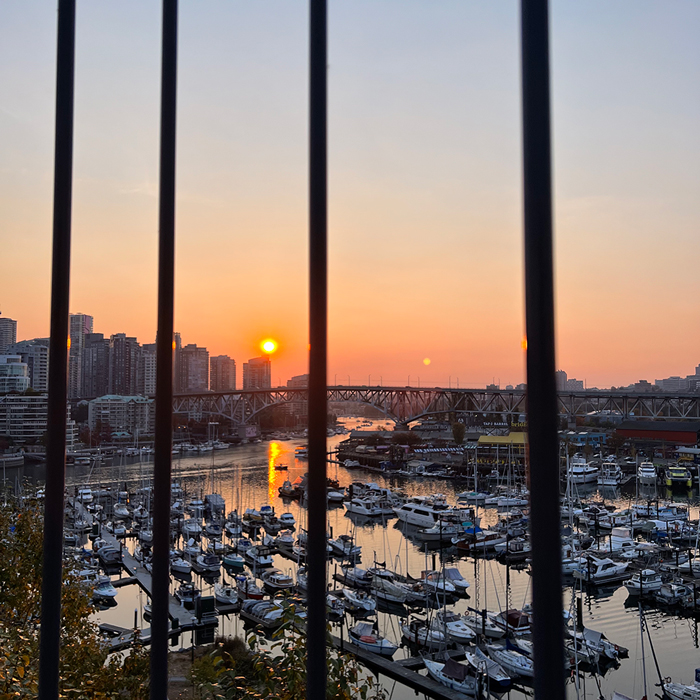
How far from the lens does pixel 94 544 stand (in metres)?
10.9

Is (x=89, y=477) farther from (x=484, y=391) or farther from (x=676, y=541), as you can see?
(x=676, y=541)

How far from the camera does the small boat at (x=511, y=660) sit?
20.3ft

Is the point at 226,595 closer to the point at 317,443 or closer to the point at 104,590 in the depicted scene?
the point at 104,590

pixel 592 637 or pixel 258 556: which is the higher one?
pixel 592 637

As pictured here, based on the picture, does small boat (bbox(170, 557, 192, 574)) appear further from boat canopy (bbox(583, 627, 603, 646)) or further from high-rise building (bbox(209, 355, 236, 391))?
high-rise building (bbox(209, 355, 236, 391))

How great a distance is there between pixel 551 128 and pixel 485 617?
7.63m

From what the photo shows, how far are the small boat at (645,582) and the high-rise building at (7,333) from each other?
24.4 m

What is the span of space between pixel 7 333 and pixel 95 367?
A: 387 centimetres

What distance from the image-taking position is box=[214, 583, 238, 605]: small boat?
27.8ft

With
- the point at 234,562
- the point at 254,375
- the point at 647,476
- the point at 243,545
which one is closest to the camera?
the point at 234,562

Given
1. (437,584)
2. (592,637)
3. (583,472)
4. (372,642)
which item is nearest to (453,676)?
(372,642)

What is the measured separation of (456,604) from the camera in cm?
842

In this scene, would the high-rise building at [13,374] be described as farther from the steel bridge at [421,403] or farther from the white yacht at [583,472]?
the white yacht at [583,472]

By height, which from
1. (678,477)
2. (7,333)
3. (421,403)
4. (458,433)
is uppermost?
(7,333)
